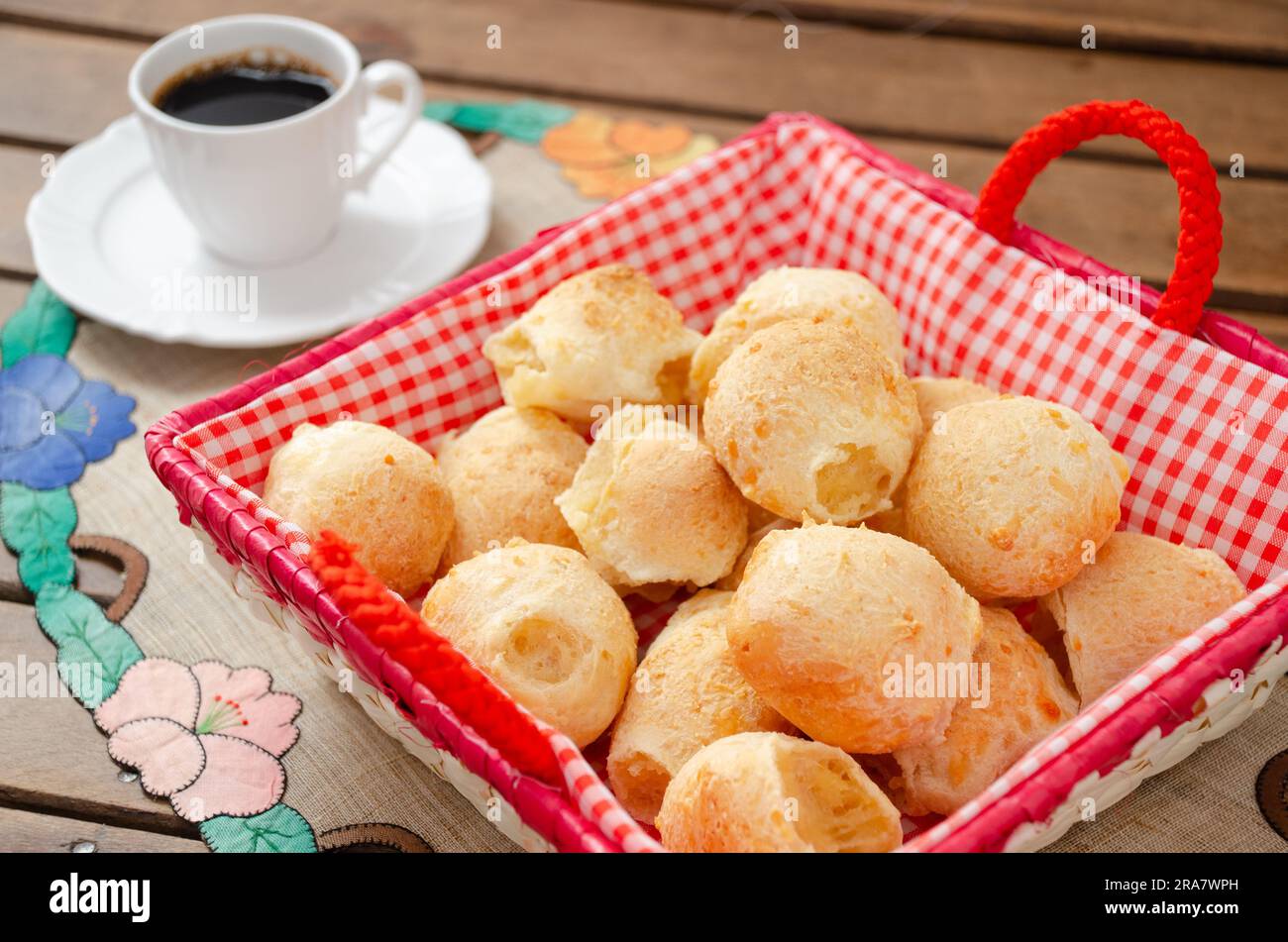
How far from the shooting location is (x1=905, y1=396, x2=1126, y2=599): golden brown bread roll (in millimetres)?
1065

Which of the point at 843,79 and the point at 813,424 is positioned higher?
the point at 843,79

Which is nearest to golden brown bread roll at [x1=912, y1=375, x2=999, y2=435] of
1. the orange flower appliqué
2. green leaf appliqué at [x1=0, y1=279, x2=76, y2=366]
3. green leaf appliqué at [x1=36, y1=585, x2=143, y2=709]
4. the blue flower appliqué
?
the orange flower appliqué

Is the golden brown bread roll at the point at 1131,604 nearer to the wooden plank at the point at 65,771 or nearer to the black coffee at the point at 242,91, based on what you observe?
the wooden plank at the point at 65,771

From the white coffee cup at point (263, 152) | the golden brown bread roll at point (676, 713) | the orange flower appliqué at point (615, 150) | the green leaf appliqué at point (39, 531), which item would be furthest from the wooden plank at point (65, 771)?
the orange flower appliqué at point (615, 150)

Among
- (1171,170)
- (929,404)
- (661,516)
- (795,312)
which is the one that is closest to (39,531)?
(661,516)

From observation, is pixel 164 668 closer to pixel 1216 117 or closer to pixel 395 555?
pixel 395 555

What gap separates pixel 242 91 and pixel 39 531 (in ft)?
1.99

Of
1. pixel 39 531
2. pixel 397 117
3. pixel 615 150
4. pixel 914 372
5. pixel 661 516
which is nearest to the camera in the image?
pixel 661 516

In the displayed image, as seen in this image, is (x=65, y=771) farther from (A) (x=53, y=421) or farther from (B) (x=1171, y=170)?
(B) (x=1171, y=170)

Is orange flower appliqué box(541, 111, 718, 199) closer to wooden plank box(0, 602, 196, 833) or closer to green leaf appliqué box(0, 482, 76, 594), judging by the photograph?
green leaf appliqué box(0, 482, 76, 594)

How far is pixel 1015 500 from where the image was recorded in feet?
3.51

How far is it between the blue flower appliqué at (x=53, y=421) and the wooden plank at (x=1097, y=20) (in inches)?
49.6

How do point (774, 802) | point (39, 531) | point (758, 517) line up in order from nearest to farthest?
point (774, 802) → point (758, 517) → point (39, 531)
